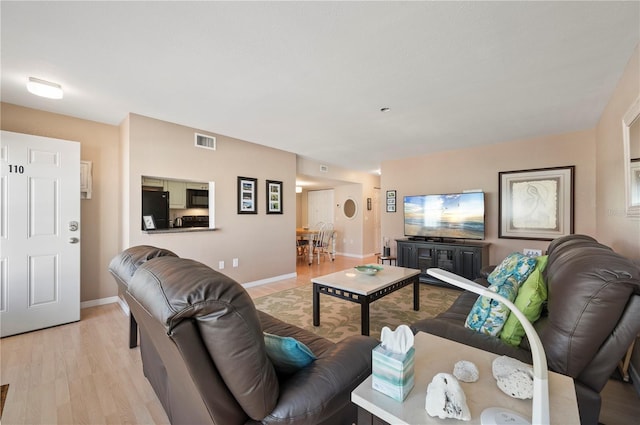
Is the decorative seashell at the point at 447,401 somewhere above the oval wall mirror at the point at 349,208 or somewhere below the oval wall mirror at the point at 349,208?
below

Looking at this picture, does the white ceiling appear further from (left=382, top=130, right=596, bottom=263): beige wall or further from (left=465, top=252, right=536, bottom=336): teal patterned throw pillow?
(left=465, top=252, right=536, bottom=336): teal patterned throw pillow

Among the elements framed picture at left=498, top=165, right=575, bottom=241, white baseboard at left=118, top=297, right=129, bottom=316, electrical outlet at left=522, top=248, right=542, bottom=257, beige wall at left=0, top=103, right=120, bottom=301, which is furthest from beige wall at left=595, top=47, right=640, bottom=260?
beige wall at left=0, top=103, right=120, bottom=301

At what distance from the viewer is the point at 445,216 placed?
15.1 feet

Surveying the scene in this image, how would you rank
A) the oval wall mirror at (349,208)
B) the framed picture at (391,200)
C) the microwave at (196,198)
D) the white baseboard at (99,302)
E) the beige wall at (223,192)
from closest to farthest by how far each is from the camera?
the beige wall at (223,192) → the white baseboard at (99,302) → the framed picture at (391,200) → the microwave at (196,198) → the oval wall mirror at (349,208)

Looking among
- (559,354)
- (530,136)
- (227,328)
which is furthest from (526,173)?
(227,328)

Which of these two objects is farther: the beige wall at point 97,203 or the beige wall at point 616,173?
the beige wall at point 97,203

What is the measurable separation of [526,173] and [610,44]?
2.62 meters

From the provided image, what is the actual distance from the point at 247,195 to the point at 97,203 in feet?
6.28

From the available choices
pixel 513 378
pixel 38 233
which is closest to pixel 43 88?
pixel 38 233

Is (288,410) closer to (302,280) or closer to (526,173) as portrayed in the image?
(302,280)

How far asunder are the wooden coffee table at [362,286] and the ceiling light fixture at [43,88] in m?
2.97

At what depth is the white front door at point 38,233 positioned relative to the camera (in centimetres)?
264

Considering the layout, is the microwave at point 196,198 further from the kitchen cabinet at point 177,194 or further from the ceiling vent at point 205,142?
the ceiling vent at point 205,142

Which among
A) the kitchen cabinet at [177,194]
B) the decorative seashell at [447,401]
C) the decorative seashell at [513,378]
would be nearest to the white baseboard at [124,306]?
the kitchen cabinet at [177,194]
